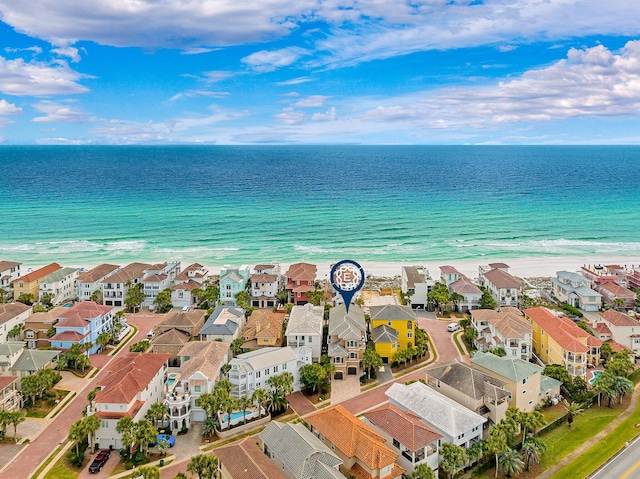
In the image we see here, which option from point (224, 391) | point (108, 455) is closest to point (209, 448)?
point (224, 391)

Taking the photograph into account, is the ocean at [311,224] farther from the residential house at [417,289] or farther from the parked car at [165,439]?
the parked car at [165,439]

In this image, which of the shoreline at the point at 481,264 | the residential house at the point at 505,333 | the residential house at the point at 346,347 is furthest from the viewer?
the shoreline at the point at 481,264

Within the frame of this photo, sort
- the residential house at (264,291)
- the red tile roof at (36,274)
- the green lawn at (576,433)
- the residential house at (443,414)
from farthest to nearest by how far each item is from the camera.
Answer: the residential house at (264,291), the red tile roof at (36,274), the green lawn at (576,433), the residential house at (443,414)

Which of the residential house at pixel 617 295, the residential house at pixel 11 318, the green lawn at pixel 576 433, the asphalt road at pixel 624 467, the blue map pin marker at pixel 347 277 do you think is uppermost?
the blue map pin marker at pixel 347 277

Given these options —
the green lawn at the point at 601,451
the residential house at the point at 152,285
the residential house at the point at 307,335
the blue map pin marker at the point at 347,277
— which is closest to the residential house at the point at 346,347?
the residential house at the point at 307,335

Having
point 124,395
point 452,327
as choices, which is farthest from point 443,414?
point 124,395

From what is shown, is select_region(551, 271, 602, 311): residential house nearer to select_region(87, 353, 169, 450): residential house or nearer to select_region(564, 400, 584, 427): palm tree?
select_region(564, 400, 584, 427): palm tree
